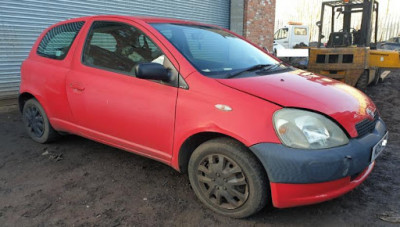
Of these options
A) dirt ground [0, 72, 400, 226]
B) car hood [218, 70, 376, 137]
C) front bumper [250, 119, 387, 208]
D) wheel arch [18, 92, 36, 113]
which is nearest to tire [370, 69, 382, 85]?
dirt ground [0, 72, 400, 226]

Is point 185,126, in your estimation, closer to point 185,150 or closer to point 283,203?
point 185,150

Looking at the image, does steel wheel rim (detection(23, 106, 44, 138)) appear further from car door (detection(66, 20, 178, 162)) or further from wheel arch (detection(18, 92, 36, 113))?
car door (detection(66, 20, 178, 162))

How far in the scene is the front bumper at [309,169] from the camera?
2.02 meters

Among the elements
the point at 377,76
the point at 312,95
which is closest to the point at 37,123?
the point at 312,95

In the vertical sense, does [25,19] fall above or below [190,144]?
above

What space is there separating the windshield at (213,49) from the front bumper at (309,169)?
816mm

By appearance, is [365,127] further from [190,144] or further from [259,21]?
[259,21]

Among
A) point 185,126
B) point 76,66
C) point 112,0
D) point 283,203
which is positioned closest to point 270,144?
point 283,203

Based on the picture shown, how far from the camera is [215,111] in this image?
227 centimetres

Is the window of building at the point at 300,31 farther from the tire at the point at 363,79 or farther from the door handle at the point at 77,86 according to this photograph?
the door handle at the point at 77,86


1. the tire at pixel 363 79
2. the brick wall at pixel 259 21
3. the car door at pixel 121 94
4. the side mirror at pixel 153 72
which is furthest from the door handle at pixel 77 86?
the brick wall at pixel 259 21

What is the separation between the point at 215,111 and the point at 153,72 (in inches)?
23.5

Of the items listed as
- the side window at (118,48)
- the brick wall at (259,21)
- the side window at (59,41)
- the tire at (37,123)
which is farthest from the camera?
the brick wall at (259,21)

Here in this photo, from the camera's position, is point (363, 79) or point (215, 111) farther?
point (363, 79)
